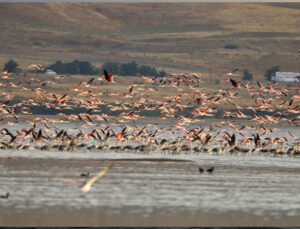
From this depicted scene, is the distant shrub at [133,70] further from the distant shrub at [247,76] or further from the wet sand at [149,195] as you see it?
the wet sand at [149,195]

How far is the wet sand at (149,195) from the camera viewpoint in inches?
992

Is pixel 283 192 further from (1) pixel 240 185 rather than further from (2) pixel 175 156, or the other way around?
(2) pixel 175 156

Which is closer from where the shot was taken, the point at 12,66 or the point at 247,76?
the point at 12,66

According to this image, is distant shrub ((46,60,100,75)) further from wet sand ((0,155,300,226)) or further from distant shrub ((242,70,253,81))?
wet sand ((0,155,300,226))

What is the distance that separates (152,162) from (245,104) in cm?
9720

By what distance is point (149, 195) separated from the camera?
30.3m

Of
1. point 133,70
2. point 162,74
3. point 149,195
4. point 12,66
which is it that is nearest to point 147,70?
point 133,70

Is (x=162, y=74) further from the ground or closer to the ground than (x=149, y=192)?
further from the ground

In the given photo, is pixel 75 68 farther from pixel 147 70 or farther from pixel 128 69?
pixel 147 70

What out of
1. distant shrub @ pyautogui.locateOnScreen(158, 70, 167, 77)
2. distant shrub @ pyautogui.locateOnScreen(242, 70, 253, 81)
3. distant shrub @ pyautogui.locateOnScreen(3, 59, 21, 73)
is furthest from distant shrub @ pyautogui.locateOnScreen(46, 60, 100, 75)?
distant shrub @ pyautogui.locateOnScreen(242, 70, 253, 81)

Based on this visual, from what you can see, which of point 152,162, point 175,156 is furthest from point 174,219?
point 175,156

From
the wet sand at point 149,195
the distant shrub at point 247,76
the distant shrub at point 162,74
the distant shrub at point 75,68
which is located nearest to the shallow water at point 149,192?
the wet sand at point 149,195

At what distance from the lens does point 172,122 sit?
122 metres

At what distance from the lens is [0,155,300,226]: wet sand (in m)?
25.2
